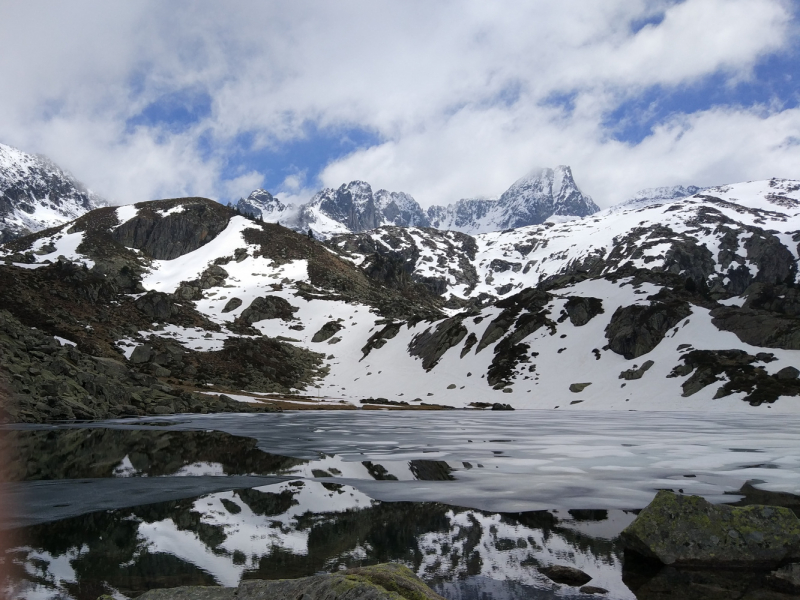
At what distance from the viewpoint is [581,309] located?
8800cm

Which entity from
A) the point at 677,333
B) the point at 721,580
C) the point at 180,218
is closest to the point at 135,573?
the point at 721,580

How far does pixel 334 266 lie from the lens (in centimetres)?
15088

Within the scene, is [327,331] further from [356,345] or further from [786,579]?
[786,579]

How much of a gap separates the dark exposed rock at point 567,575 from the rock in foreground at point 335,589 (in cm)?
328

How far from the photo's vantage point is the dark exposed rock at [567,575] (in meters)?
7.40

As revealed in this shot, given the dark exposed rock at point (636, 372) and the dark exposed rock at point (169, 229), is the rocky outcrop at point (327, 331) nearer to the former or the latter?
the dark exposed rock at point (636, 372)

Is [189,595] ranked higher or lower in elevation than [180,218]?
lower

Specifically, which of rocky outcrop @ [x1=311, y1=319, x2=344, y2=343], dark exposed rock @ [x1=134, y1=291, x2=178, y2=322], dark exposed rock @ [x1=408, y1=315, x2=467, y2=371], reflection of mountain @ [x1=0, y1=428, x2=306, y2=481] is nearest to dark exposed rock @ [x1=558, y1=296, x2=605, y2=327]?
dark exposed rock @ [x1=408, y1=315, x2=467, y2=371]

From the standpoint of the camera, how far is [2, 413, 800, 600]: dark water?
7582 millimetres

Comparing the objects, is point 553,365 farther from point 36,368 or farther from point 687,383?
point 36,368

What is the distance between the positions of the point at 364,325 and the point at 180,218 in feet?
262

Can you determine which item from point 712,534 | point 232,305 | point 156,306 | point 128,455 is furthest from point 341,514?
point 232,305

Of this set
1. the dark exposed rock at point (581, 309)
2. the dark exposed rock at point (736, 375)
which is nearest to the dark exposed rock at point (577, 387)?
the dark exposed rock at point (736, 375)

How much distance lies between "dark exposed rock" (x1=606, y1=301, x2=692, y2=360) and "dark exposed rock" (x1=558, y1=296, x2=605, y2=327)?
16.2 feet
